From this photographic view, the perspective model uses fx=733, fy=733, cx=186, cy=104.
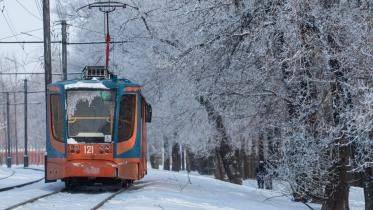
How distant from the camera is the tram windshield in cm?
1903

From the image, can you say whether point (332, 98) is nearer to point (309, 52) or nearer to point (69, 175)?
point (309, 52)

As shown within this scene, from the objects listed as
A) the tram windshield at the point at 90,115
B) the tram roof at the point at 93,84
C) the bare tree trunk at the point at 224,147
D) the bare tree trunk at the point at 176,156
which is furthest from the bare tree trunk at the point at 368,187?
the bare tree trunk at the point at 176,156

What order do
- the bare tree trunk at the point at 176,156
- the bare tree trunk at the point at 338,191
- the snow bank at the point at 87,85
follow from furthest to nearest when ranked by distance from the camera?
1. the bare tree trunk at the point at 176,156
2. the snow bank at the point at 87,85
3. the bare tree trunk at the point at 338,191

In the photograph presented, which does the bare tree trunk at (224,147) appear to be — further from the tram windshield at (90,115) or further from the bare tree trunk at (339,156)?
the bare tree trunk at (339,156)

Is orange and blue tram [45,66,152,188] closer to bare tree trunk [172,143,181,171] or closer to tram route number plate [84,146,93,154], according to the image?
tram route number plate [84,146,93,154]

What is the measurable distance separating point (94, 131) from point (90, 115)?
0.46 m

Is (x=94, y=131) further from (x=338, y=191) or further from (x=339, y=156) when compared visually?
(x=339, y=156)

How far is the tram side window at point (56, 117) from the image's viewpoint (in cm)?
1919

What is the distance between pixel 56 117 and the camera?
19484mm

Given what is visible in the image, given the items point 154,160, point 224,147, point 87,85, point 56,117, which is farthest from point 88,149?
point 154,160

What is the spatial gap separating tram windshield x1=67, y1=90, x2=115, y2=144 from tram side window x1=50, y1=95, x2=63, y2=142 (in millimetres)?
255

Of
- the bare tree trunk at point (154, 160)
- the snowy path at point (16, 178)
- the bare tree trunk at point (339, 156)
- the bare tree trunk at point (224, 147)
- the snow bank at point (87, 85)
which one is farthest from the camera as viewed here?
the bare tree trunk at point (154, 160)

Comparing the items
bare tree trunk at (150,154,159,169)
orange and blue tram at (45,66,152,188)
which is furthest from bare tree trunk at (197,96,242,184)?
bare tree trunk at (150,154,159,169)

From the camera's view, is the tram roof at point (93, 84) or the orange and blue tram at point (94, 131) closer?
the orange and blue tram at point (94, 131)
